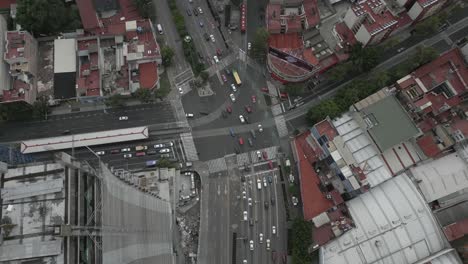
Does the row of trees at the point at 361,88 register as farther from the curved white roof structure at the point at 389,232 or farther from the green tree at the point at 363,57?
the curved white roof structure at the point at 389,232

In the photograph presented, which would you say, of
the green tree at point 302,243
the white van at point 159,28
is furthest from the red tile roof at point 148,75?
the green tree at point 302,243

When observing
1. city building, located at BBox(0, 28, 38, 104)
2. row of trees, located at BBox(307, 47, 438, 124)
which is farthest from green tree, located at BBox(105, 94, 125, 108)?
row of trees, located at BBox(307, 47, 438, 124)

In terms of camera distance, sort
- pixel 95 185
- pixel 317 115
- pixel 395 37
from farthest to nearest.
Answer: pixel 395 37 < pixel 317 115 < pixel 95 185

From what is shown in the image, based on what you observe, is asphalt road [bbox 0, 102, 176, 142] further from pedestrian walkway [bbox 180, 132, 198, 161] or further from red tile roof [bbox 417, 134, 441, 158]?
red tile roof [bbox 417, 134, 441, 158]

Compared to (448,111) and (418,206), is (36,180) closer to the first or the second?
(418,206)

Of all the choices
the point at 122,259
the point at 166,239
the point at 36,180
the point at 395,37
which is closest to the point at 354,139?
the point at 395,37

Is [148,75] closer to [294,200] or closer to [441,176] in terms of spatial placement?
[294,200]
